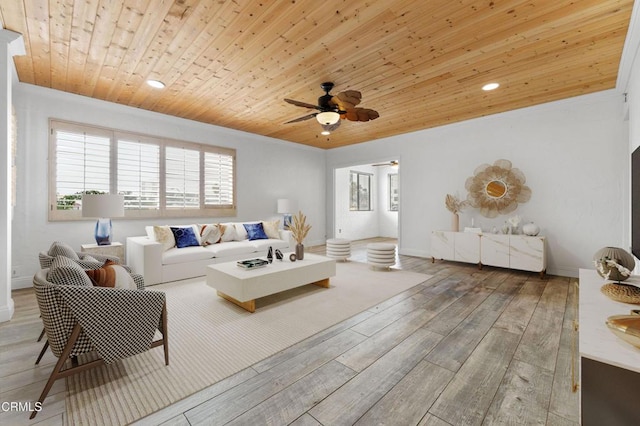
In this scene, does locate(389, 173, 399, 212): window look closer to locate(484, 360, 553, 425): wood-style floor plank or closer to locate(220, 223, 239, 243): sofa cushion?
locate(220, 223, 239, 243): sofa cushion

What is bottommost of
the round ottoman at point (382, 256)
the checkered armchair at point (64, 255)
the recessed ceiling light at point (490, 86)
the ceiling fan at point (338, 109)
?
the round ottoman at point (382, 256)

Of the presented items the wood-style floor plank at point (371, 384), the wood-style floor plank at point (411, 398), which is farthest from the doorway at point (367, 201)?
the wood-style floor plank at point (411, 398)

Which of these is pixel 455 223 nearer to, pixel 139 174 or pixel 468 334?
pixel 468 334

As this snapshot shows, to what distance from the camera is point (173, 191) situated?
507 centimetres

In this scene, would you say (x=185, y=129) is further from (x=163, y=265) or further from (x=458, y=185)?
(x=458, y=185)

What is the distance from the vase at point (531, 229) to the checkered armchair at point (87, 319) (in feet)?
17.1

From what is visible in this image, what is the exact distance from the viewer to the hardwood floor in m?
1.48

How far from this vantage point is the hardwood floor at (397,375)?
58.3 inches

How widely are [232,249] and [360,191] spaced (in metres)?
5.43

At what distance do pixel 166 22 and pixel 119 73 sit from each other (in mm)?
1478

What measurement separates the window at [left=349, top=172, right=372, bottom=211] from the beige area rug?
4.91 metres

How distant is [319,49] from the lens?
2.80 m

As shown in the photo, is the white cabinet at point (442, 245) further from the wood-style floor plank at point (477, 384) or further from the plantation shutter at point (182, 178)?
the plantation shutter at point (182, 178)

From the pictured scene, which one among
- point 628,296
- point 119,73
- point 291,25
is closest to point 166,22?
point 291,25
